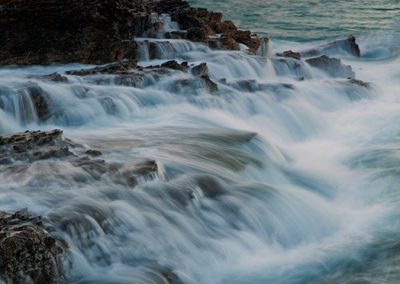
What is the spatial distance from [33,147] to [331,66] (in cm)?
998

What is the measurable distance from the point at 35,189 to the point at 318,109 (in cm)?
774

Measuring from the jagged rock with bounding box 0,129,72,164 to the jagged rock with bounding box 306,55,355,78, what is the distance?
9.30 metres

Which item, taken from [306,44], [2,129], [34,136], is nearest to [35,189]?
[34,136]

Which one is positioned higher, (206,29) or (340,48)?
(206,29)

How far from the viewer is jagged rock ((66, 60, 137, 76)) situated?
39.8 ft

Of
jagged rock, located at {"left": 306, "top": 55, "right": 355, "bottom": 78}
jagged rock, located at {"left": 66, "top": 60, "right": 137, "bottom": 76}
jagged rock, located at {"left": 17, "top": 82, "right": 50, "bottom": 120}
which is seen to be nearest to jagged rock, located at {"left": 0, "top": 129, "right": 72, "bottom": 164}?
jagged rock, located at {"left": 17, "top": 82, "right": 50, "bottom": 120}

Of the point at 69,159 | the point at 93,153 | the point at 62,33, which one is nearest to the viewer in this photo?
the point at 69,159

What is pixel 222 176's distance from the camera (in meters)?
8.02

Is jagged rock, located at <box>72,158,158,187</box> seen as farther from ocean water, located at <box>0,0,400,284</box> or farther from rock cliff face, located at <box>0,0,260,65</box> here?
rock cliff face, located at <box>0,0,260,65</box>

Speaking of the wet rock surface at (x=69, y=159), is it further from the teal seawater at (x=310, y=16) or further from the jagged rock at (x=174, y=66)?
the teal seawater at (x=310, y=16)

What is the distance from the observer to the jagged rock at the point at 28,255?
5090 mm

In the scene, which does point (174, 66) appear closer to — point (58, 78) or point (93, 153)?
point (58, 78)

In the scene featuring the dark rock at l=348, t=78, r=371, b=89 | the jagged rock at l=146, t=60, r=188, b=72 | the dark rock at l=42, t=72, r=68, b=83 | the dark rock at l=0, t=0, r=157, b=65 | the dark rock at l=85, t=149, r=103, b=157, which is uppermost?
the dark rock at l=0, t=0, r=157, b=65

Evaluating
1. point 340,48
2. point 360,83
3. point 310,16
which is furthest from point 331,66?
point 310,16
